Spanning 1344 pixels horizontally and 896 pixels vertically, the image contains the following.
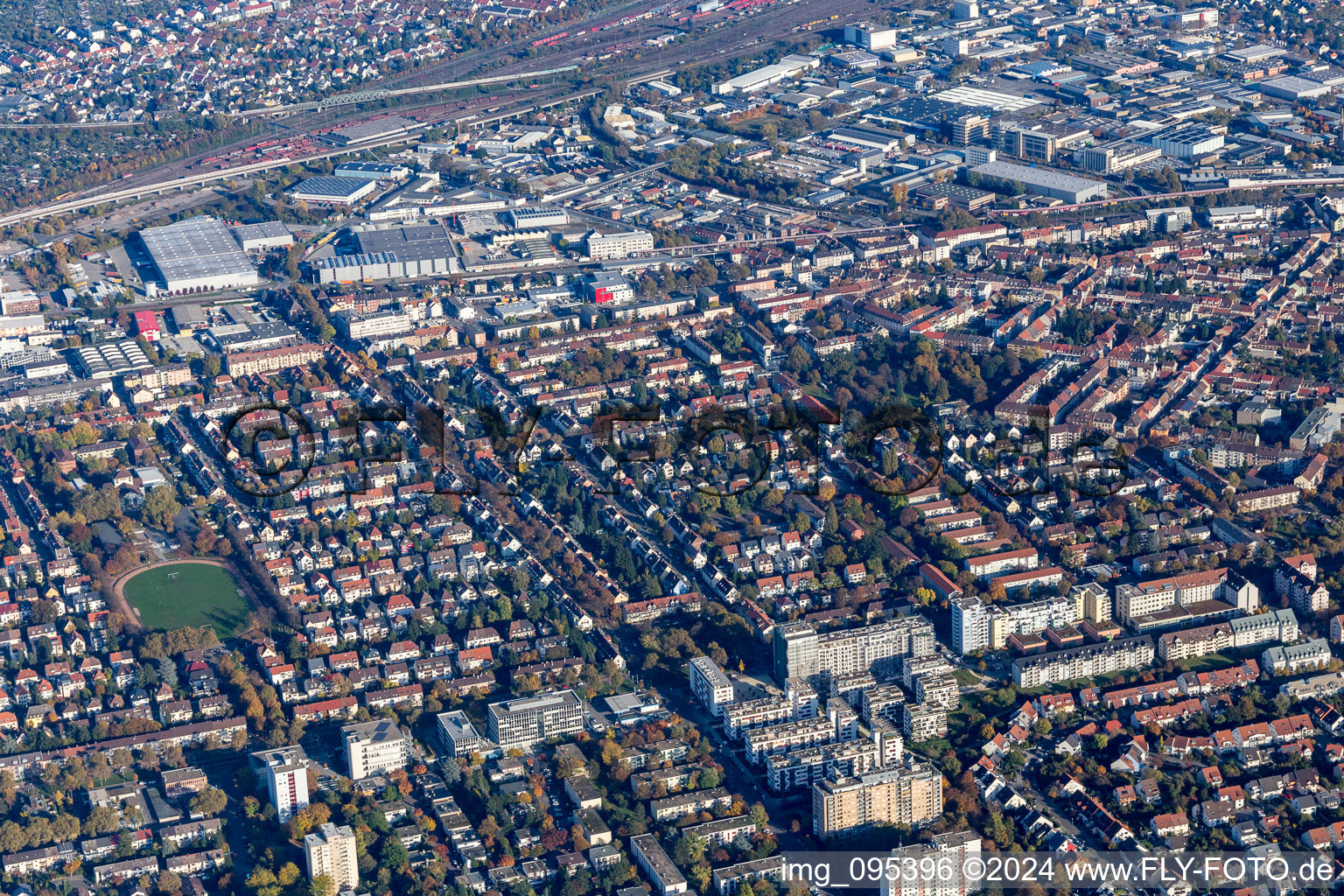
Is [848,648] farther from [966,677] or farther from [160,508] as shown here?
[160,508]

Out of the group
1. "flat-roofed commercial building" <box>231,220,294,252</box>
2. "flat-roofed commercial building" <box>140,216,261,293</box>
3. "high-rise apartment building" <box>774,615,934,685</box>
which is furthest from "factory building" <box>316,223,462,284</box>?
"high-rise apartment building" <box>774,615,934,685</box>

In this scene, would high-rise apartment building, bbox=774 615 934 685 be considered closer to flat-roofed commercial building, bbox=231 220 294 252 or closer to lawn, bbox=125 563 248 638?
lawn, bbox=125 563 248 638

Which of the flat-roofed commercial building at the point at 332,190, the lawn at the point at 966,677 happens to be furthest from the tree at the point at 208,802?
the flat-roofed commercial building at the point at 332,190

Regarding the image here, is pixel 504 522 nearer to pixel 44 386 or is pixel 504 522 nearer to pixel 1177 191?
pixel 44 386

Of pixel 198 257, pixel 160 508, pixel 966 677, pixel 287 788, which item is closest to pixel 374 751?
pixel 287 788

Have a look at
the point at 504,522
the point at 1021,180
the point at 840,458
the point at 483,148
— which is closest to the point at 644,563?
the point at 504,522

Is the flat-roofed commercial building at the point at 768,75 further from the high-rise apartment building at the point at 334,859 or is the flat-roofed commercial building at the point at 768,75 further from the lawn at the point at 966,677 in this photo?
the high-rise apartment building at the point at 334,859
